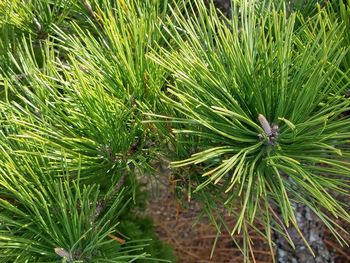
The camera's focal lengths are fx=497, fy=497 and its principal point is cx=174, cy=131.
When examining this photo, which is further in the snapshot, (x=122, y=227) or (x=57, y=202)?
(x=122, y=227)

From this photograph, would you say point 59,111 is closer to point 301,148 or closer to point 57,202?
point 57,202

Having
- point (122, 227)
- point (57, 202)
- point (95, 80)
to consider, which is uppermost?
point (95, 80)

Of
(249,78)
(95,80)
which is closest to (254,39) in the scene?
(249,78)

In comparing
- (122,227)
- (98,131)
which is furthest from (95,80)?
(122,227)

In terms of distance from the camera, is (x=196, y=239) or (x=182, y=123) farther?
(x=196, y=239)

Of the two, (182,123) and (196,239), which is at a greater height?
(182,123)

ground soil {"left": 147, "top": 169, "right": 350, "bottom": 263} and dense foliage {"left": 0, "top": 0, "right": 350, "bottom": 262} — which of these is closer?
dense foliage {"left": 0, "top": 0, "right": 350, "bottom": 262}

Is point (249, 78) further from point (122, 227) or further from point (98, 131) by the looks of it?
point (122, 227)

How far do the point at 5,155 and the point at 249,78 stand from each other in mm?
260

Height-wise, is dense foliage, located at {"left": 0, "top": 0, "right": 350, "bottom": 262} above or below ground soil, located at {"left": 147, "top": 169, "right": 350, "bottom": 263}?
above

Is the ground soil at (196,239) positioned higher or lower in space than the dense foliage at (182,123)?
lower

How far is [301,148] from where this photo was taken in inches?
19.2

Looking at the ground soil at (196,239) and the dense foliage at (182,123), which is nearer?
the dense foliage at (182,123)

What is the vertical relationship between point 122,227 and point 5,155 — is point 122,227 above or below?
below
